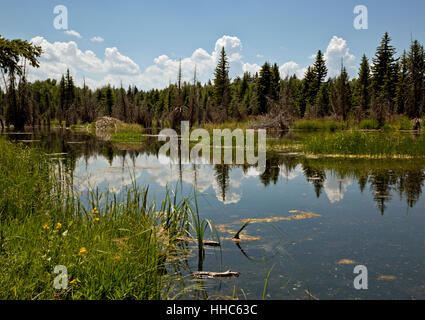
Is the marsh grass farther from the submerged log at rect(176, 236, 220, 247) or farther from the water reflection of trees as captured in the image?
the submerged log at rect(176, 236, 220, 247)

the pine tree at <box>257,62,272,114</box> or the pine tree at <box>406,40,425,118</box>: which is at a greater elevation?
the pine tree at <box>257,62,272,114</box>

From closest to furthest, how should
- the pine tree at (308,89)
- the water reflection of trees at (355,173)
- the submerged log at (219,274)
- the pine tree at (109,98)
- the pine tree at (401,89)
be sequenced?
the submerged log at (219,274) → the water reflection of trees at (355,173) → the pine tree at (401,89) → the pine tree at (308,89) → the pine tree at (109,98)

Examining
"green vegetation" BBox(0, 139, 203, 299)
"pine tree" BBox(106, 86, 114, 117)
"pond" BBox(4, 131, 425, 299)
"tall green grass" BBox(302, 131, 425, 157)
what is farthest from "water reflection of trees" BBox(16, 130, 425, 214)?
"pine tree" BBox(106, 86, 114, 117)

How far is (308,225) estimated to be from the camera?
20.9ft

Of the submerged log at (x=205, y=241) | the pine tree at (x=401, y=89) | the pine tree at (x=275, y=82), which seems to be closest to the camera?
the submerged log at (x=205, y=241)

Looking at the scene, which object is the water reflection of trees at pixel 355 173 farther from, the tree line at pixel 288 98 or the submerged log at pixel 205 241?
the tree line at pixel 288 98

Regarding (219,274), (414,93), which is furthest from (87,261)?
(414,93)

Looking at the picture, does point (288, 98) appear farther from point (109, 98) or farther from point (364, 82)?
point (109, 98)

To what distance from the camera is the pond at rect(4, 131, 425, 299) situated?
4074 mm

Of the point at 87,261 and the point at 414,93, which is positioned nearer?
the point at 87,261

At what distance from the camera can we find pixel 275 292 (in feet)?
12.7

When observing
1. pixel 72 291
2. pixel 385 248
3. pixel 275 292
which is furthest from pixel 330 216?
pixel 72 291

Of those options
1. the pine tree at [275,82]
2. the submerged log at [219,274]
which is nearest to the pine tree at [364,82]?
the pine tree at [275,82]

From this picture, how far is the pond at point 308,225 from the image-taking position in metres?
4.07
